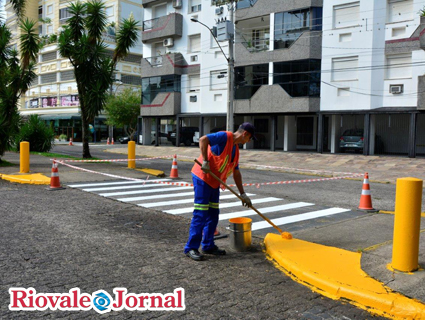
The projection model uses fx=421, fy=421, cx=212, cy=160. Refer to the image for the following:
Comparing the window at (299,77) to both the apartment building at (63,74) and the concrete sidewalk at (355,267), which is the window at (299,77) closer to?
the concrete sidewalk at (355,267)

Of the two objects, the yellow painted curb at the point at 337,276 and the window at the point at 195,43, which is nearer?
the yellow painted curb at the point at 337,276

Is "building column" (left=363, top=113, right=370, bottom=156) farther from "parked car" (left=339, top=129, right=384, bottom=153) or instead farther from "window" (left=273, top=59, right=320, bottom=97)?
"window" (left=273, top=59, right=320, bottom=97)

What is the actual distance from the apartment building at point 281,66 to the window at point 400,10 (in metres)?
4.31

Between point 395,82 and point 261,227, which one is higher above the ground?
point 395,82

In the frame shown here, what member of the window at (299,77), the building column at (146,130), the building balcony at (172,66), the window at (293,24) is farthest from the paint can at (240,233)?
the building column at (146,130)

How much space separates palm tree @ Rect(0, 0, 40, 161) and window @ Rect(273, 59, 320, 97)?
15.9 m

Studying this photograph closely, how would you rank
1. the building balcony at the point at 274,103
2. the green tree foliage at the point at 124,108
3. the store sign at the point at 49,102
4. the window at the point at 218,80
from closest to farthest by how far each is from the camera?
the building balcony at the point at 274,103 < the window at the point at 218,80 < the green tree foliage at the point at 124,108 < the store sign at the point at 49,102

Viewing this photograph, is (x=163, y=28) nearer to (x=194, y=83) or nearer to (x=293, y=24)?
(x=194, y=83)

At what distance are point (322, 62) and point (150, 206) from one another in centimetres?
2125

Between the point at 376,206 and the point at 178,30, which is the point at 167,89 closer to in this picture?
the point at 178,30

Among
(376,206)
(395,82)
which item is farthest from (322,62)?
(376,206)

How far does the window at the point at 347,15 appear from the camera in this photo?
2589 cm

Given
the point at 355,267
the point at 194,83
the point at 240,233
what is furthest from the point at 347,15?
the point at 355,267

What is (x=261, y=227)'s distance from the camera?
Result: 743 centimetres
